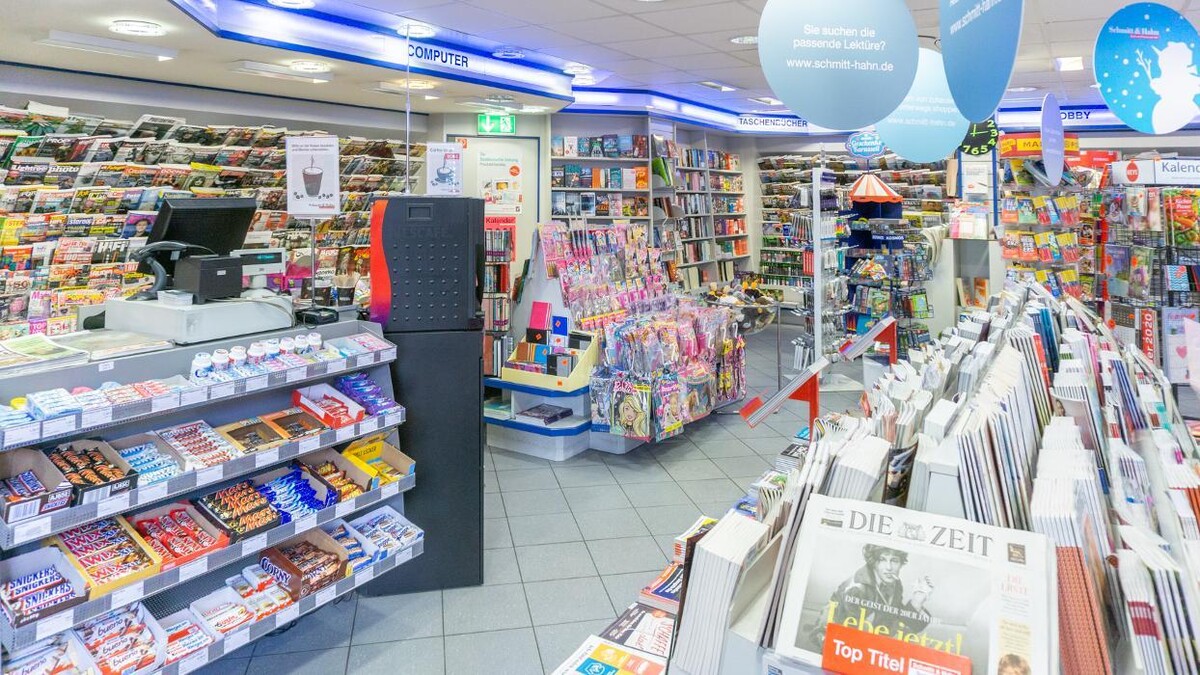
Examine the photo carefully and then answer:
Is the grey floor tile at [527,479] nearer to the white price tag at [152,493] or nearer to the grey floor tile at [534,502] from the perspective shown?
the grey floor tile at [534,502]

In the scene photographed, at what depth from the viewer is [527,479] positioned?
15.9ft

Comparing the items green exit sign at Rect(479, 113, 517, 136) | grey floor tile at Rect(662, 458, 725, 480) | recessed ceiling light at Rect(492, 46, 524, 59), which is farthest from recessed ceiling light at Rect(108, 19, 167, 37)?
green exit sign at Rect(479, 113, 517, 136)

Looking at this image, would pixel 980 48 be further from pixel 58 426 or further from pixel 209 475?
pixel 58 426

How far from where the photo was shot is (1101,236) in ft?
19.6

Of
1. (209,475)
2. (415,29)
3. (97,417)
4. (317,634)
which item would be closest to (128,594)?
(209,475)

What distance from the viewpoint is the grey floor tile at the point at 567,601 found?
3176mm

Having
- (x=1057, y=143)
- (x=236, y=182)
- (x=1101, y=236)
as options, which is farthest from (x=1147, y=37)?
(x=236, y=182)

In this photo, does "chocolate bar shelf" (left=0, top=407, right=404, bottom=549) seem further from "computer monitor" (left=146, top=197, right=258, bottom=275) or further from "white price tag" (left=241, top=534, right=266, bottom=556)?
"computer monitor" (left=146, top=197, right=258, bottom=275)

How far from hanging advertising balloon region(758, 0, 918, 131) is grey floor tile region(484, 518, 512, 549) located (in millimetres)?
2538

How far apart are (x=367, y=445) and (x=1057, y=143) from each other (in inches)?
189

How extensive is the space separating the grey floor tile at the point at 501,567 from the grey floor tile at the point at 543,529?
137 millimetres

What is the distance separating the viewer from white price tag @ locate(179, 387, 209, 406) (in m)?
2.36

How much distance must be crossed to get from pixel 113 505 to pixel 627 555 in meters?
2.32

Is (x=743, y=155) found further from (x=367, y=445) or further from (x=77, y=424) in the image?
(x=77, y=424)
